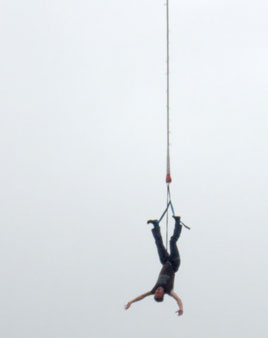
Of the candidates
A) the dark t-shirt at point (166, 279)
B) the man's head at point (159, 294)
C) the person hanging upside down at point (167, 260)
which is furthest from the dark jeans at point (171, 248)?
the man's head at point (159, 294)

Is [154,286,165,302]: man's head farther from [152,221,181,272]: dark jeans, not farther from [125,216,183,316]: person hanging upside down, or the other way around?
[152,221,181,272]: dark jeans

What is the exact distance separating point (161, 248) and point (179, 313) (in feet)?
8.71

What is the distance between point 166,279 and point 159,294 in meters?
0.85

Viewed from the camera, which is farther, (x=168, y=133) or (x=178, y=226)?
(x=178, y=226)

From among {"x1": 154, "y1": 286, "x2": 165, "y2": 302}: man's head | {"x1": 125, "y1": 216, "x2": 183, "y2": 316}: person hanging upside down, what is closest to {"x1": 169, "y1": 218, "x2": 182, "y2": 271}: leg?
{"x1": 125, "y1": 216, "x2": 183, "y2": 316}: person hanging upside down

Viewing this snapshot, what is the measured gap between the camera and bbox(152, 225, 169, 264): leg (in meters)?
18.9

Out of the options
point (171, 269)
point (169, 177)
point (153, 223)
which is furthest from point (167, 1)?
point (171, 269)

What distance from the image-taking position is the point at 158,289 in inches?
707

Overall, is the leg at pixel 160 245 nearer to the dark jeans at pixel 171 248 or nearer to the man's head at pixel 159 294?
the dark jeans at pixel 171 248

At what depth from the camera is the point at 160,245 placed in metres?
19.1

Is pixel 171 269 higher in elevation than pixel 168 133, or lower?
lower

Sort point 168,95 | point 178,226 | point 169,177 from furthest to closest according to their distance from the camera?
point 178,226 < point 169,177 < point 168,95

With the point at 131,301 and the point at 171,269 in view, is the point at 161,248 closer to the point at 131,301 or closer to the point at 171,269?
the point at 171,269

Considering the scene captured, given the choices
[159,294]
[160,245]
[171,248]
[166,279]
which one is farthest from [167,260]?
[159,294]
